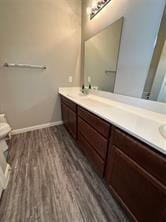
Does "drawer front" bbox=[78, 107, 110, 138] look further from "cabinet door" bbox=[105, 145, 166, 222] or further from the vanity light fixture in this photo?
the vanity light fixture

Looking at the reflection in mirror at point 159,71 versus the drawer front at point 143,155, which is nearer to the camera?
the drawer front at point 143,155

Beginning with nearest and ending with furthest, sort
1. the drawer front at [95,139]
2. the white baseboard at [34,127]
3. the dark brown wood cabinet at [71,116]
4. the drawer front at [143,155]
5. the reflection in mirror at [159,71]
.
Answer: the drawer front at [143,155]
the reflection in mirror at [159,71]
the drawer front at [95,139]
the dark brown wood cabinet at [71,116]
the white baseboard at [34,127]

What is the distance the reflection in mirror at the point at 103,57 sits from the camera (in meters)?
1.52

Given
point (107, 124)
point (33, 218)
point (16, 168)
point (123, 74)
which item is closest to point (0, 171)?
point (16, 168)

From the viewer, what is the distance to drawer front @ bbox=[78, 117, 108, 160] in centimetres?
112

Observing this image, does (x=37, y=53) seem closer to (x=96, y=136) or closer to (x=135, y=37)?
(x=135, y=37)

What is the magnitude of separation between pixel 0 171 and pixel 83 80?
213 cm

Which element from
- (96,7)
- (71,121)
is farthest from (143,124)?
(96,7)

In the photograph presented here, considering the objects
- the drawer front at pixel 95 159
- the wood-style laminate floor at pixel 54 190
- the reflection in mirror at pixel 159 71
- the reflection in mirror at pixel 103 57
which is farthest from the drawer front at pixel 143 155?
the reflection in mirror at pixel 103 57

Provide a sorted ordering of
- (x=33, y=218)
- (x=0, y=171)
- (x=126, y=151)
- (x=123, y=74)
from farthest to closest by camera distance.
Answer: (x=123, y=74)
(x=0, y=171)
(x=33, y=218)
(x=126, y=151)

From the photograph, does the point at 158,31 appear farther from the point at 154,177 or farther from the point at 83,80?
the point at 83,80

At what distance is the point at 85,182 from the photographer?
1322 millimetres

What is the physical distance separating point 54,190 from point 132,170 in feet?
3.02

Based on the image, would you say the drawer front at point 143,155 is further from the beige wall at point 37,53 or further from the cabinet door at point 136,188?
the beige wall at point 37,53
